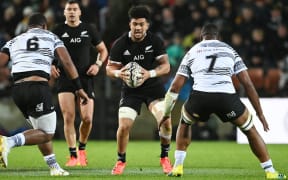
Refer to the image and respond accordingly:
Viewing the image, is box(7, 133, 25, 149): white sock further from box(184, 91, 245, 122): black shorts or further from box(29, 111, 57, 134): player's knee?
box(184, 91, 245, 122): black shorts

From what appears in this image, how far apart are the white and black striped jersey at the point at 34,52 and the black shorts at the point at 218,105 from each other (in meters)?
2.05

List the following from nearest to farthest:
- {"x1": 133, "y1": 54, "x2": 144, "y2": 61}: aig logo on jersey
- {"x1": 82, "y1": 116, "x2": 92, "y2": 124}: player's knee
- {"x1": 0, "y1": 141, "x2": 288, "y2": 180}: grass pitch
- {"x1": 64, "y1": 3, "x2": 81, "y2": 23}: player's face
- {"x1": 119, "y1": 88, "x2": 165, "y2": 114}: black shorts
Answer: {"x1": 0, "y1": 141, "x2": 288, "y2": 180}: grass pitch
{"x1": 119, "y1": 88, "x2": 165, "y2": 114}: black shorts
{"x1": 133, "y1": 54, "x2": 144, "y2": 61}: aig logo on jersey
{"x1": 64, "y1": 3, "x2": 81, "y2": 23}: player's face
{"x1": 82, "y1": 116, "x2": 92, "y2": 124}: player's knee

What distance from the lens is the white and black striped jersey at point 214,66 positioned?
10.4 meters

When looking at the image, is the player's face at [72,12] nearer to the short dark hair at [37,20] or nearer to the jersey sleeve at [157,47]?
the jersey sleeve at [157,47]

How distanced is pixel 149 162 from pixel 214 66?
13.0 ft

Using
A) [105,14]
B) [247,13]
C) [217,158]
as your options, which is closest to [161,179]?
[217,158]

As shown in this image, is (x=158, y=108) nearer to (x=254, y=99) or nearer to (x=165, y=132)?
(x=165, y=132)

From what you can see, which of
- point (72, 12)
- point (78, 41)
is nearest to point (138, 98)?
point (78, 41)

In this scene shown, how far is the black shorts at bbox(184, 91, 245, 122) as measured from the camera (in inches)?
404

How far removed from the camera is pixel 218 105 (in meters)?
10.3

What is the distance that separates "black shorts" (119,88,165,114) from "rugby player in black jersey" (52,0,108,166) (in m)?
1.64

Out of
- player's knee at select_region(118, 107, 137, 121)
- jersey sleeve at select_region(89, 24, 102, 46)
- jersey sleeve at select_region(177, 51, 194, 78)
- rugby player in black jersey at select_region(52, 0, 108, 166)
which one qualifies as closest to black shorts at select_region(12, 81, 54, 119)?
player's knee at select_region(118, 107, 137, 121)

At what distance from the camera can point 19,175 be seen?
437 inches

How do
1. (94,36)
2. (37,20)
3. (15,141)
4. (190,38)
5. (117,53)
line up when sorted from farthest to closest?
(190,38)
(94,36)
(117,53)
(37,20)
(15,141)
